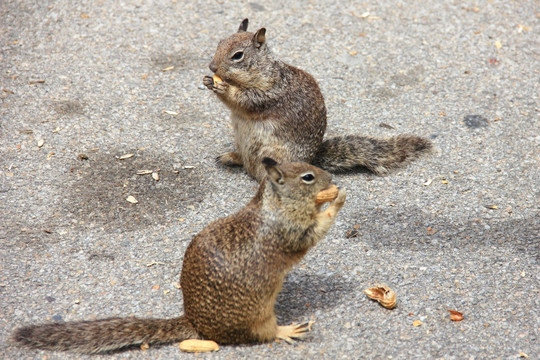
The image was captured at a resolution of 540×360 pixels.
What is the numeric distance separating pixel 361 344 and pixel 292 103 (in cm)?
223

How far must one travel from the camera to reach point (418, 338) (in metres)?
3.54

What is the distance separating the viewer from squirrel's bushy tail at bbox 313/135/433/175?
505 centimetres

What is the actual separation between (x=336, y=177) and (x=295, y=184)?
1.72 metres

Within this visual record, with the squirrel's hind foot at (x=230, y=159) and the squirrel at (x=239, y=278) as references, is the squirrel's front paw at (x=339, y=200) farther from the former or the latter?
the squirrel's hind foot at (x=230, y=159)

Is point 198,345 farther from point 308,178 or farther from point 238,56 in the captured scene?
point 238,56

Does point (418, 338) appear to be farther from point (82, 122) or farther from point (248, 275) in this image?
point (82, 122)

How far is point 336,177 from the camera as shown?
5.16 metres

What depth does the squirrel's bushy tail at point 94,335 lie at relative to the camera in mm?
3232

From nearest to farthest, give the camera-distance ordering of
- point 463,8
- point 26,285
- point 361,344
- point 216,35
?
point 361,344, point 26,285, point 216,35, point 463,8

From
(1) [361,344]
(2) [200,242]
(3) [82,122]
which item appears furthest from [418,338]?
(3) [82,122]

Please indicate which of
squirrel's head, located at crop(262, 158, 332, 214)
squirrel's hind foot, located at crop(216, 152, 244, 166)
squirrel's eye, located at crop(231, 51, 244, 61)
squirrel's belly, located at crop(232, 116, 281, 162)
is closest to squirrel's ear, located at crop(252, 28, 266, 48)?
squirrel's eye, located at crop(231, 51, 244, 61)

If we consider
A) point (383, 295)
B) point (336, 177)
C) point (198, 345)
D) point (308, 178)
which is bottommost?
point (198, 345)

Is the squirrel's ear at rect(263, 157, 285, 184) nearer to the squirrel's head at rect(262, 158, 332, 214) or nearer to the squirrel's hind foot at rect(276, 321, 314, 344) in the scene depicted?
the squirrel's head at rect(262, 158, 332, 214)

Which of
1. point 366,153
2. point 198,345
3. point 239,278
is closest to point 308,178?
point 239,278
